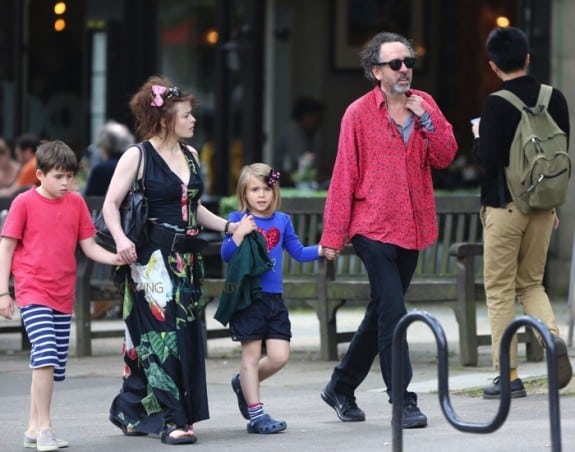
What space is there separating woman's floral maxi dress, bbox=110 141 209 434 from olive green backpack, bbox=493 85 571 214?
5.88 feet

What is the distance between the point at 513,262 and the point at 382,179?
45.6 inches

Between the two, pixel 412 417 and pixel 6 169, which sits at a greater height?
pixel 6 169

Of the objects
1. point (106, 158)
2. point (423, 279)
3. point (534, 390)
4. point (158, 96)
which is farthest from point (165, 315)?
point (106, 158)

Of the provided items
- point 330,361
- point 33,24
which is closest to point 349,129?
point 330,361

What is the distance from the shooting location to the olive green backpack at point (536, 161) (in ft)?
26.8

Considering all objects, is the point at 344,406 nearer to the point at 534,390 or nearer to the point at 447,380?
the point at 534,390

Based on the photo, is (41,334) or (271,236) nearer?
(41,334)

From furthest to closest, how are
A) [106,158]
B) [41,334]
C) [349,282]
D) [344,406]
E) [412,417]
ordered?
[106,158], [349,282], [344,406], [412,417], [41,334]

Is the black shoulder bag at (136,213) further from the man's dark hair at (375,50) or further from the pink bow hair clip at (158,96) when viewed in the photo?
the man's dark hair at (375,50)

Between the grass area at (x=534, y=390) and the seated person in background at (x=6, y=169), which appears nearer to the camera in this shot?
the grass area at (x=534, y=390)

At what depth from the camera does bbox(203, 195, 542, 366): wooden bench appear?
989 cm

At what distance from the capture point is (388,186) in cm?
766

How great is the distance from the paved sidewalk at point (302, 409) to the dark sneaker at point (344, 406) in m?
0.06

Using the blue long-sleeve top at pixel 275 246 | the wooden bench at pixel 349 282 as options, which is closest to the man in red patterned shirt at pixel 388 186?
the blue long-sleeve top at pixel 275 246
